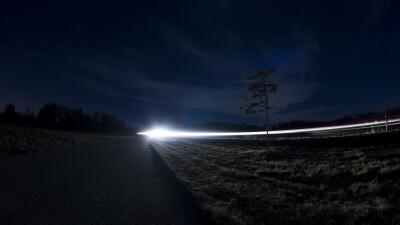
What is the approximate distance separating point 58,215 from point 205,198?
377cm

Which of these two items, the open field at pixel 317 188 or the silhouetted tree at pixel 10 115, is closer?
the open field at pixel 317 188

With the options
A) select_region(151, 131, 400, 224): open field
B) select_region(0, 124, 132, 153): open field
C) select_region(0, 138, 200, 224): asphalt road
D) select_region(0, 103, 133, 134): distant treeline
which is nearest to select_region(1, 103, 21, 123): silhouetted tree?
select_region(0, 103, 133, 134): distant treeline

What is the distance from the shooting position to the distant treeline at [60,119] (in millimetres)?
75256

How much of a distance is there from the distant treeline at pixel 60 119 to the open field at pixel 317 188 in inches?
3811

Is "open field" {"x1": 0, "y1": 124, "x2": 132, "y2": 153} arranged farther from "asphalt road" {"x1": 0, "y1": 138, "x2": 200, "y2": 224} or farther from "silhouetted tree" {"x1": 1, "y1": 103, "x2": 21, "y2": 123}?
"silhouetted tree" {"x1": 1, "y1": 103, "x2": 21, "y2": 123}

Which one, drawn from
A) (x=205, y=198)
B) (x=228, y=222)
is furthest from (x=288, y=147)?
(x=228, y=222)

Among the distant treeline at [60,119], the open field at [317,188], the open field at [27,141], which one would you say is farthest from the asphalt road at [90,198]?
the distant treeline at [60,119]

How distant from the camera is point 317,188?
18.9ft

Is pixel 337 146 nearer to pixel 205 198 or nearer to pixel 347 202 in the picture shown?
pixel 347 202

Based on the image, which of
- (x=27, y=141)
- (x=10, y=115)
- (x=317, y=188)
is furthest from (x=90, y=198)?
(x=10, y=115)

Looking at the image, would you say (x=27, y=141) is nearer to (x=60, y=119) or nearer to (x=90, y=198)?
(x=90, y=198)

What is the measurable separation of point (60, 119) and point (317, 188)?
121m

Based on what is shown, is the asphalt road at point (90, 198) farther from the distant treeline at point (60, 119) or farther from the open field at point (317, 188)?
the distant treeline at point (60, 119)

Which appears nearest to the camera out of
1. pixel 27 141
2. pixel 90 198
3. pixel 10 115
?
pixel 90 198
